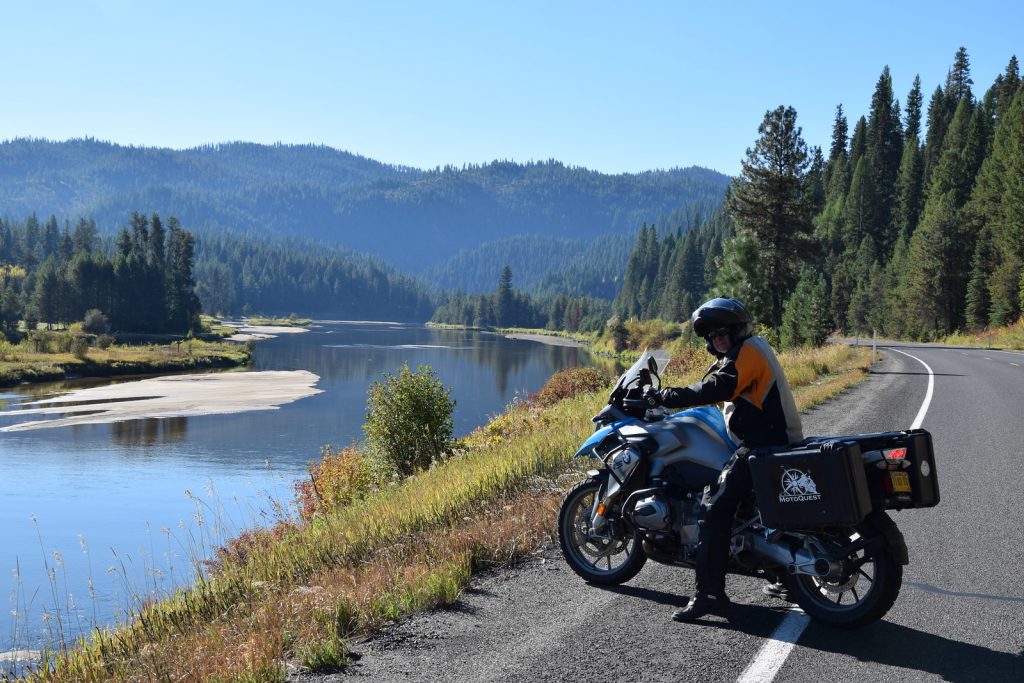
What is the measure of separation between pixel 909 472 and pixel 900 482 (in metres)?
0.07

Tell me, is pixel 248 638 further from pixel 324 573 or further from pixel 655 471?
pixel 655 471

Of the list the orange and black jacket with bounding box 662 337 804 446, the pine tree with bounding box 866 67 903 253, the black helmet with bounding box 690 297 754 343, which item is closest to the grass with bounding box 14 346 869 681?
the orange and black jacket with bounding box 662 337 804 446

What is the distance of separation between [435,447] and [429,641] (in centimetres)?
1465

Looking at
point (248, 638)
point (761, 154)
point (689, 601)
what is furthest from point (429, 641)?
point (761, 154)

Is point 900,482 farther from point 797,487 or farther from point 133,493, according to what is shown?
point 133,493

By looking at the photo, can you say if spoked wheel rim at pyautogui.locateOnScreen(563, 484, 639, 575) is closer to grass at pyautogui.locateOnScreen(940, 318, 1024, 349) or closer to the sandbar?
the sandbar

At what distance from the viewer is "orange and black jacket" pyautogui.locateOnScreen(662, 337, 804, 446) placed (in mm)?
5035

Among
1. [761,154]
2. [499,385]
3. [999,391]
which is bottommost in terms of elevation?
[499,385]

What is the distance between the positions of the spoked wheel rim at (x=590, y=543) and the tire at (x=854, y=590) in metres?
1.24

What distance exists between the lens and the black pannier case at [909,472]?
4586 mm

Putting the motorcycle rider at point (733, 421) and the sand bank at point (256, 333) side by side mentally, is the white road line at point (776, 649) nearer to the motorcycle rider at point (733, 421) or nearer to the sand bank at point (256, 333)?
the motorcycle rider at point (733, 421)

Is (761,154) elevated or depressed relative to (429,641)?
elevated

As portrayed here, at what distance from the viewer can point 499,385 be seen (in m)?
56.5

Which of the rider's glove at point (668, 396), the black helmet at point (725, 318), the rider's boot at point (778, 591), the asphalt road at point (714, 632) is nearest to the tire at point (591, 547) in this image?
the asphalt road at point (714, 632)
